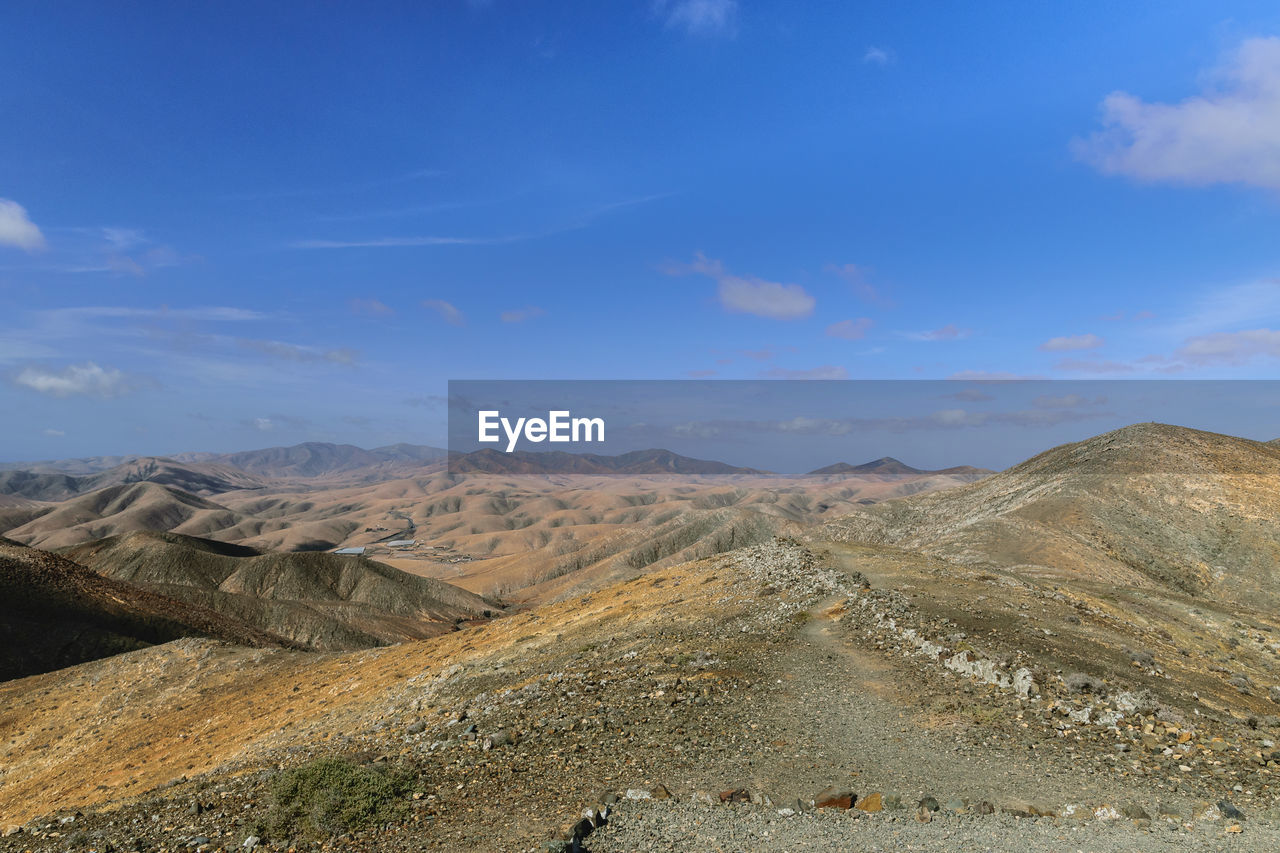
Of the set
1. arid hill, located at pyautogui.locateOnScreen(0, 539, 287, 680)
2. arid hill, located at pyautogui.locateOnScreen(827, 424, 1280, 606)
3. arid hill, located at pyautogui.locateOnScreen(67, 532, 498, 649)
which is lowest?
arid hill, located at pyautogui.locateOnScreen(67, 532, 498, 649)

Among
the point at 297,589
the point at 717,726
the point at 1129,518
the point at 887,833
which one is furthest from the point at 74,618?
the point at 1129,518

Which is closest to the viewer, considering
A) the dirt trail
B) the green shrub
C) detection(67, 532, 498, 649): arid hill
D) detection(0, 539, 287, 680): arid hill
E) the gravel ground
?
the gravel ground

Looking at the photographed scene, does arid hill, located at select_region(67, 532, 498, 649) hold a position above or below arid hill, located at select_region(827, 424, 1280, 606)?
below

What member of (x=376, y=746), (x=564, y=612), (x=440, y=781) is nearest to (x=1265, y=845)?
(x=440, y=781)

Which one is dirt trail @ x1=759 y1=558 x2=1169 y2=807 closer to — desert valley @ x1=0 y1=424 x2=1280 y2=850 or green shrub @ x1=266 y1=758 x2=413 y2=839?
desert valley @ x1=0 y1=424 x2=1280 y2=850

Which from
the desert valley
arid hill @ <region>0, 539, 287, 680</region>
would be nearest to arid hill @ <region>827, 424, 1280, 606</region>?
the desert valley

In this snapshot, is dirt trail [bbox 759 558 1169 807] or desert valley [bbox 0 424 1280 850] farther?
dirt trail [bbox 759 558 1169 807]
